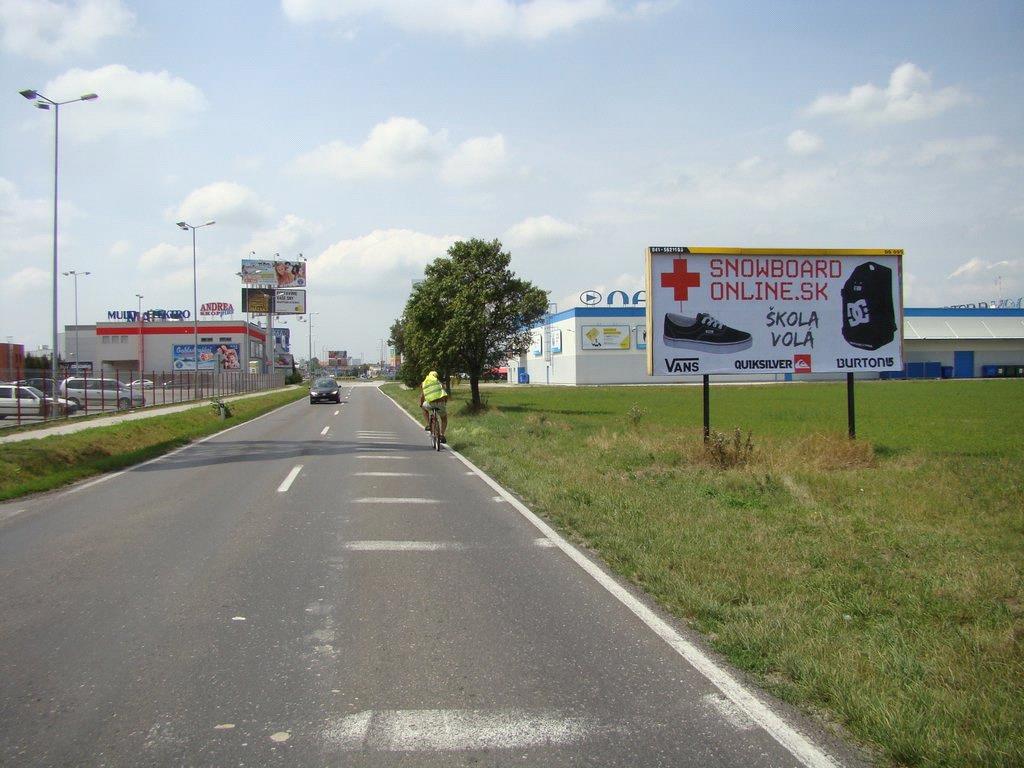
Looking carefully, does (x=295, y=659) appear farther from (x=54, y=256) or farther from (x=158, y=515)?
(x=54, y=256)

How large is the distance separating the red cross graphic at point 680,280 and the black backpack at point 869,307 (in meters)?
3.37

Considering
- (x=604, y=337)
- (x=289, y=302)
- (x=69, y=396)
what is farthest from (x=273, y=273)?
(x=69, y=396)

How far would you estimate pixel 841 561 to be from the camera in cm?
685

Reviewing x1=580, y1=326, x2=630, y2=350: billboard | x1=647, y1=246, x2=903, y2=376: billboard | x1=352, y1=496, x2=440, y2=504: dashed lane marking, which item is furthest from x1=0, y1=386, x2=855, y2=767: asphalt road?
x1=580, y1=326, x2=630, y2=350: billboard

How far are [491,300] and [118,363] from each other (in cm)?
7842

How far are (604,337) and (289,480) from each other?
65054 millimetres

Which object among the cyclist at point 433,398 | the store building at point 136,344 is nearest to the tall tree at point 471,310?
the cyclist at point 433,398

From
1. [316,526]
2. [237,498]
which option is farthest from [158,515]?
[316,526]

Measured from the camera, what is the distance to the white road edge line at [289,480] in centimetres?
1165

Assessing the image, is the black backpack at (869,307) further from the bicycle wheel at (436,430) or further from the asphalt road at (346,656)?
the asphalt road at (346,656)

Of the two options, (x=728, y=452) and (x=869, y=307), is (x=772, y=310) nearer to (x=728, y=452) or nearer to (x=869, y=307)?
(x=869, y=307)

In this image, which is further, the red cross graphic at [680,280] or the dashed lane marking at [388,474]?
the red cross graphic at [680,280]

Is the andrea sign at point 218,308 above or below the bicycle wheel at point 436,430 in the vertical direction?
above

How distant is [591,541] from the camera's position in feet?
26.2
